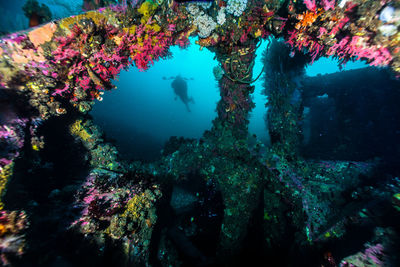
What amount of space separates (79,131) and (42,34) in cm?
228

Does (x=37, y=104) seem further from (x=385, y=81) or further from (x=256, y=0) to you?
(x=385, y=81)

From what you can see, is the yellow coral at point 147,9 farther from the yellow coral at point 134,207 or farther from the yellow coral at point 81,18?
the yellow coral at point 134,207

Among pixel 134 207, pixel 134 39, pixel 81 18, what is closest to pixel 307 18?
pixel 134 39

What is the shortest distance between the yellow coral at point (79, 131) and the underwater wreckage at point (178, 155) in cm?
3

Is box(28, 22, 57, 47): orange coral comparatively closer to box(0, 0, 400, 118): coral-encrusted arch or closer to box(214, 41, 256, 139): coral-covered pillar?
box(0, 0, 400, 118): coral-encrusted arch

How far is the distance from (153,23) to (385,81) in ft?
32.8

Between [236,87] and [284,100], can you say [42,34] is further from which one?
[284,100]

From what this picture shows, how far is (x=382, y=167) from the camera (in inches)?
192

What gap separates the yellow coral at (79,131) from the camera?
4266 millimetres

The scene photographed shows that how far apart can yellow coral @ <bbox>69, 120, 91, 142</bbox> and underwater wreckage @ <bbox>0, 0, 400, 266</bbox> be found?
0.09 feet

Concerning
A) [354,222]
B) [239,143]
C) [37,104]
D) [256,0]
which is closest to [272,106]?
[239,143]

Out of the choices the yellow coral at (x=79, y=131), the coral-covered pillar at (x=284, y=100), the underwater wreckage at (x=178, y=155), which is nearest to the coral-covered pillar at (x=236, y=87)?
the underwater wreckage at (x=178, y=155)

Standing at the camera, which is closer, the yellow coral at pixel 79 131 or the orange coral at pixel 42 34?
the orange coral at pixel 42 34

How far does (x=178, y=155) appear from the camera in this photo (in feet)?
18.6
